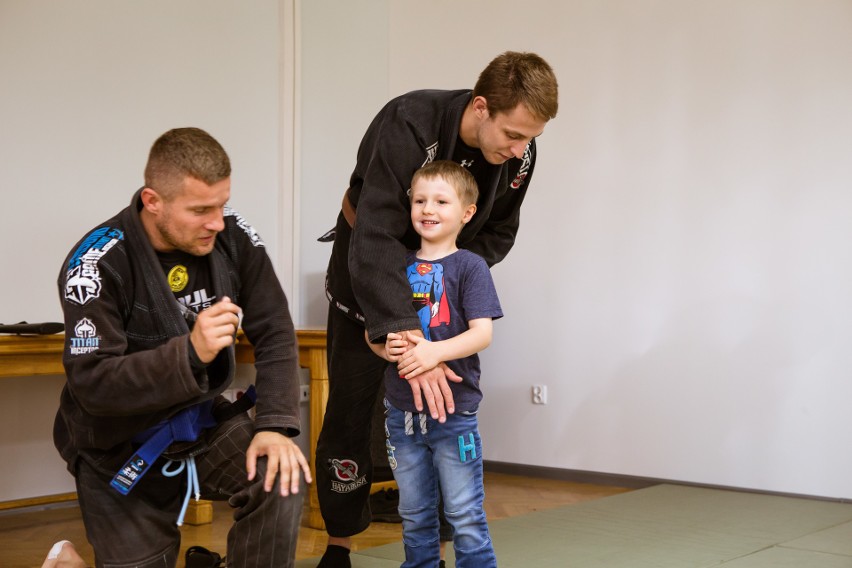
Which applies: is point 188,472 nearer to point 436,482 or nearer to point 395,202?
point 436,482

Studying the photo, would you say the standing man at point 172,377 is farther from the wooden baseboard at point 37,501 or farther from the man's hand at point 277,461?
the wooden baseboard at point 37,501

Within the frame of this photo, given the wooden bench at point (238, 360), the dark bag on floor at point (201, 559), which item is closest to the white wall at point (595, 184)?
Answer: the wooden bench at point (238, 360)

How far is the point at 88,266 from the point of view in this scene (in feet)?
6.00

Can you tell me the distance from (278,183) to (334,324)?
221cm

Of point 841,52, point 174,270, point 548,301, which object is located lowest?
point 548,301

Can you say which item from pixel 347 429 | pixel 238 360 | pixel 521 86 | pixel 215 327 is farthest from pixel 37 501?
pixel 521 86

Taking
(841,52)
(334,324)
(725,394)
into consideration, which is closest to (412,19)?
(841,52)

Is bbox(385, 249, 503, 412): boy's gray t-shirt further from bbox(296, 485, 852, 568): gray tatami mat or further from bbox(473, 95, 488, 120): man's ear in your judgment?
bbox(296, 485, 852, 568): gray tatami mat

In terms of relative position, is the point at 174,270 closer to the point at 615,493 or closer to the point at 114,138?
the point at 114,138

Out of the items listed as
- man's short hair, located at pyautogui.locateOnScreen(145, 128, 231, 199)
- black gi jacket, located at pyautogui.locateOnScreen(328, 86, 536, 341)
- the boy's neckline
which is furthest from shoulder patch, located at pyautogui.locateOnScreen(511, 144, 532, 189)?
man's short hair, located at pyautogui.locateOnScreen(145, 128, 231, 199)

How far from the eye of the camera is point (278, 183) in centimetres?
461

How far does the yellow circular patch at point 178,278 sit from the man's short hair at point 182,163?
0.59ft

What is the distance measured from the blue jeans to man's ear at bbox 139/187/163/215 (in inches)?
28.9

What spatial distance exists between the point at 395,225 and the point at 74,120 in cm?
218
